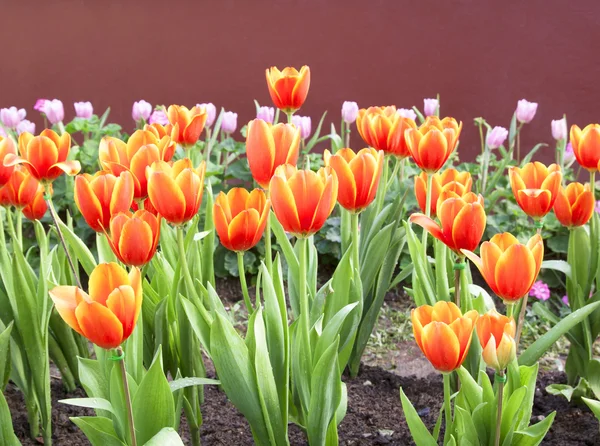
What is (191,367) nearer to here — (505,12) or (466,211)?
(466,211)

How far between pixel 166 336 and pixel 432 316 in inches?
22.8

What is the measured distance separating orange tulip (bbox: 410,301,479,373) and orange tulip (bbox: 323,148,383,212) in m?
0.26

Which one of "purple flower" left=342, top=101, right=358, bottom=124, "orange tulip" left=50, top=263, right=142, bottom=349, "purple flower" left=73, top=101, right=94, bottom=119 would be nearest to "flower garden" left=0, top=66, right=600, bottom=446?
"orange tulip" left=50, top=263, right=142, bottom=349

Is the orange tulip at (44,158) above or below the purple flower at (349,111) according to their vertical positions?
below

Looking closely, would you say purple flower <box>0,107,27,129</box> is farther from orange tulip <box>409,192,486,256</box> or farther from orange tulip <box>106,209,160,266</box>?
orange tulip <box>409,192,486,256</box>

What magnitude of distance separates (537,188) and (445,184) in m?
0.17

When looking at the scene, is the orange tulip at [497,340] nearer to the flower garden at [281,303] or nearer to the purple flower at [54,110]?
the flower garden at [281,303]

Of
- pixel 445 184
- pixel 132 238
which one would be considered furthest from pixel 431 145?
pixel 132 238

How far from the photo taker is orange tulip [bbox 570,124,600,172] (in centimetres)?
149

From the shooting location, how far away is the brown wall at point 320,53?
3.27 meters

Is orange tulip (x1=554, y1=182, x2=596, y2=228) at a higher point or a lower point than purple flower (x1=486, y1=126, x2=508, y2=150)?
lower

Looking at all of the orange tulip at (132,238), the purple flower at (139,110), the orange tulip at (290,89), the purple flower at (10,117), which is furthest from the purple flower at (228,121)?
the orange tulip at (132,238)

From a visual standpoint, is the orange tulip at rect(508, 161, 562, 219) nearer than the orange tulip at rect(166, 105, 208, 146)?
Yes

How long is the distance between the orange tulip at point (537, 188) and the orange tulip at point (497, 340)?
368mm
